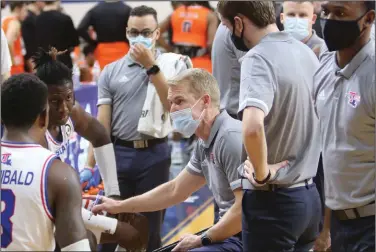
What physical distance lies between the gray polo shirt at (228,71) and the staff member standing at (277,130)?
1.46 metres

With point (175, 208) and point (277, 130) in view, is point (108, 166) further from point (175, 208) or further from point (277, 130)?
point (175, 208)

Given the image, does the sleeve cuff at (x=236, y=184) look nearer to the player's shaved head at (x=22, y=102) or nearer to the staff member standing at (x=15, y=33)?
the player's shaved head at (x=22, y=102)

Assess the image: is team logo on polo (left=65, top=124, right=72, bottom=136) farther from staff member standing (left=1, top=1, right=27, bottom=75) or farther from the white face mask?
staff member standing (left=1, top=1, right=27, bottom=75)

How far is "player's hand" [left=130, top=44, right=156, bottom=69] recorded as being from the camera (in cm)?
636

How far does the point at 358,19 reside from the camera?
399 centimetres

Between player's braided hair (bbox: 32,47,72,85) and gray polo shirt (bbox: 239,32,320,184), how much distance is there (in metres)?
1.15

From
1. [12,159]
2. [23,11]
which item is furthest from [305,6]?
[23,11]

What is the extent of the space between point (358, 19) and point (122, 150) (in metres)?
2.96

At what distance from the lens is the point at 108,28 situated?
10352mm

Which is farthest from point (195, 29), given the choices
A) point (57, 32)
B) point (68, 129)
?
point (68, 129)

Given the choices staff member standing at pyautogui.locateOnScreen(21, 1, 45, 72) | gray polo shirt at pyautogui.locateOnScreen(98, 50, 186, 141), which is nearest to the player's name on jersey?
gray polo shirt at pyautogui.locateOnScreen(98, 50, 186, 141)

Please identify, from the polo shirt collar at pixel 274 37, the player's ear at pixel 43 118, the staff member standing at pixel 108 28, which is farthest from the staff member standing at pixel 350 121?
the staff member standing at pixel 108 28

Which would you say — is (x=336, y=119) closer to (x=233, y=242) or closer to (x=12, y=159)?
(x=233, y=242)

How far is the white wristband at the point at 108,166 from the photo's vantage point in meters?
5.80
